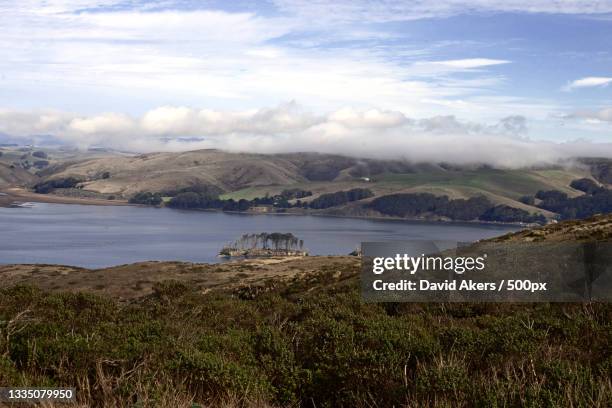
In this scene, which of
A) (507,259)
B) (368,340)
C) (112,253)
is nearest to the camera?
(368,340)

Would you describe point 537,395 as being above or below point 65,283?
above

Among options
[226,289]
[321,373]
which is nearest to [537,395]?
[321,373]

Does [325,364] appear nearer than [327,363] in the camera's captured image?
Yes

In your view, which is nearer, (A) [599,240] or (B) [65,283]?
(A) [599,240]

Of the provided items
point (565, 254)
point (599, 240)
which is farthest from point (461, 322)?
point (599, 240)

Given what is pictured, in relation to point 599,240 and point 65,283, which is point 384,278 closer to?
point 599,240

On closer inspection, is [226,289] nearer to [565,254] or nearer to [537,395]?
[565,254]

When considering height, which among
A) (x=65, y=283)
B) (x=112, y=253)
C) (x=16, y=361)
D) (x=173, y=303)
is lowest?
(x=112, y=253)

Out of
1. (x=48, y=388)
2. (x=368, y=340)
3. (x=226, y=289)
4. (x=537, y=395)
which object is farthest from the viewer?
(x=226, y=289)

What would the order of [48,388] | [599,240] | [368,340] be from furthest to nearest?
[599,240], [368,340], [48,388]
